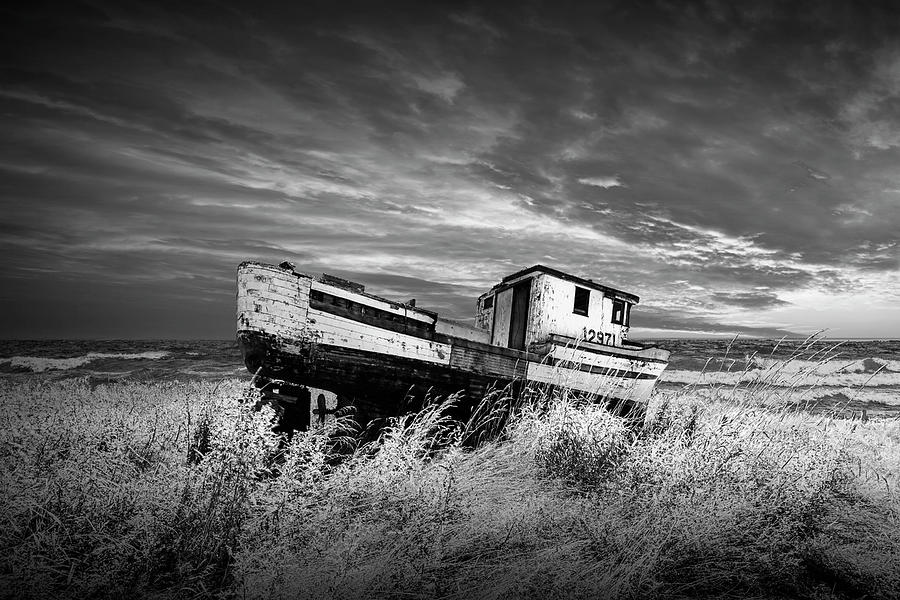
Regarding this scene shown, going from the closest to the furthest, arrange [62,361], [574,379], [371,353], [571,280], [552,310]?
[371,353]
[574,379]
[552,310]
[571,280]
[62,361]

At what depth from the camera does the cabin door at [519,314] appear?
1138 centimetres

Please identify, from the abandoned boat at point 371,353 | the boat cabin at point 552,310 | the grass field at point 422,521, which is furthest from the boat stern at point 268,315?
the boat cabin at point 552,310

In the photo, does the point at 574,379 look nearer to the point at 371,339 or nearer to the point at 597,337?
the point at 597,337

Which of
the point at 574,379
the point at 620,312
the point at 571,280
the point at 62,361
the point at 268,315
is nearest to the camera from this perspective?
the point at 268,315

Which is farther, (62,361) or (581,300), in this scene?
(62,361)

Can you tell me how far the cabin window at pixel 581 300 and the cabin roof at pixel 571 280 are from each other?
16cm

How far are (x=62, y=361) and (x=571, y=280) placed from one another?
99.4 ft

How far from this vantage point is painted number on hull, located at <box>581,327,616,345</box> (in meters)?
11.4

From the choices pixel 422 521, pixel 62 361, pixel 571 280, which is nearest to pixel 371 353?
pixel 422 521

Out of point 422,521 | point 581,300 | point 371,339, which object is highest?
point 581,300

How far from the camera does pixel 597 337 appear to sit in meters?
11.6

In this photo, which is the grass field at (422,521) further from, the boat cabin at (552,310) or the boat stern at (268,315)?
the boat cabin at (552,310)

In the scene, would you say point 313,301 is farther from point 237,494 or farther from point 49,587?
point 49,587

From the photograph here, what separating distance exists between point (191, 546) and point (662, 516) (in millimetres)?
3613
